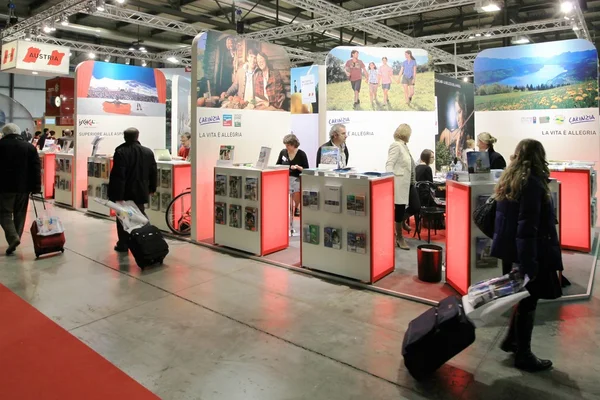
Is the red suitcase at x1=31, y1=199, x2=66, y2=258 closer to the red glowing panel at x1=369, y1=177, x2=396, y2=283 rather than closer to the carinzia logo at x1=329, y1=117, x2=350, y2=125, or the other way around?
the red glowing panel at x1=369, y1=177, x2=396, y2=283

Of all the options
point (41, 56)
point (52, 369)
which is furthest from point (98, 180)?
point (52, 369)

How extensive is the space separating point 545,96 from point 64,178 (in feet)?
28.0

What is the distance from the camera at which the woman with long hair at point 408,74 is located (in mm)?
6691

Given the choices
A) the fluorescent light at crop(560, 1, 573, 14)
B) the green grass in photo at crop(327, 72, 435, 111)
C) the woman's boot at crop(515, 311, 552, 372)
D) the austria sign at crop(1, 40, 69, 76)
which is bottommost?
the woman's boot at crop(515, 311, 552, 372)

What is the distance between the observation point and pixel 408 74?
6.69 meters

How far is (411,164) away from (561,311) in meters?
2.22

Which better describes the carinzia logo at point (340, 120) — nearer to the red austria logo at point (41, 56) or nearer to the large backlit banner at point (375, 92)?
the large backlit banner at point (375, 92)

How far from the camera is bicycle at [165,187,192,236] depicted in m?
6.16

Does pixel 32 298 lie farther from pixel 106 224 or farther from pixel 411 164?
pixel 411 164

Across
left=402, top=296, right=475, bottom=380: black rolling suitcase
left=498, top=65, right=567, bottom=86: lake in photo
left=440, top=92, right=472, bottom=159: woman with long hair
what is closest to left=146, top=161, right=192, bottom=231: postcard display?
left=402, top=296, right=475, bottom=380: black rolling suitcase

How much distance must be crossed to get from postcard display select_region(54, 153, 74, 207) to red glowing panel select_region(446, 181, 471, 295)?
7.21m

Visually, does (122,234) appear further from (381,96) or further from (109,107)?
(381,96)

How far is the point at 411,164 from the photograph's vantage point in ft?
16.9

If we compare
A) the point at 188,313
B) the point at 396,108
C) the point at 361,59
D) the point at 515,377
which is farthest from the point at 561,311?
the point at 361,59
